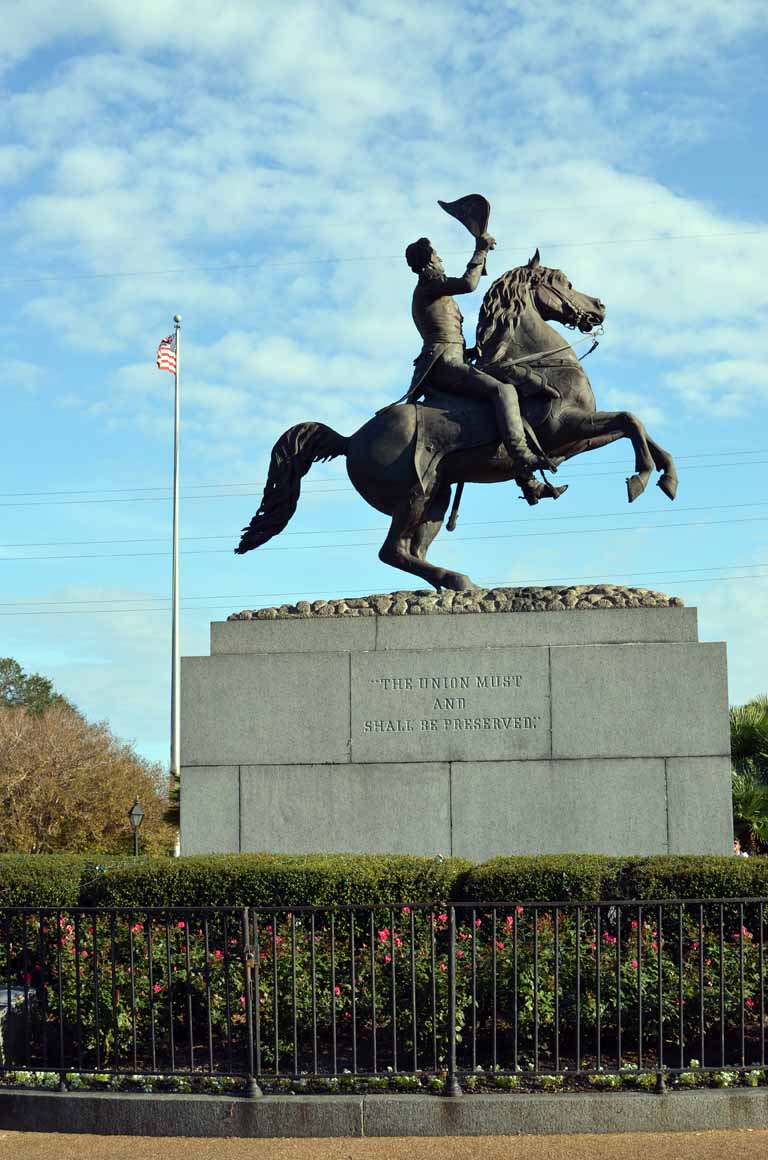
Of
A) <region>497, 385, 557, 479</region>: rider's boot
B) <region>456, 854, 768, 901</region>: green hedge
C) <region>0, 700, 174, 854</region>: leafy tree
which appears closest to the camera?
<region>456, 854, 768, 901</region>: green hedge

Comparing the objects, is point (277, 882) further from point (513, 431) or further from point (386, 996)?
point (513, 431)

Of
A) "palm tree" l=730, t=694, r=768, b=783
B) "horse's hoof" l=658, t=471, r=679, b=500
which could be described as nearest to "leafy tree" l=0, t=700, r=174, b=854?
"palm tree" l=730, t=694, r=768, b=783

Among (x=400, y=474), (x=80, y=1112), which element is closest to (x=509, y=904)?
(x=80, y=1112)

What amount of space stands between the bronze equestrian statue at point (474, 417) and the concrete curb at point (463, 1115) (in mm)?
6916

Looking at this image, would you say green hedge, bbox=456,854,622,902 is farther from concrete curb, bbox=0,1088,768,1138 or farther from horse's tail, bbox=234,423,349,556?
horse's tail, bbox=234,423,349,556

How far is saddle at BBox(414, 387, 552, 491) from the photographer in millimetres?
13961

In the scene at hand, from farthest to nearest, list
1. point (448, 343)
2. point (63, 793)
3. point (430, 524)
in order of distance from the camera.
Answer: point (63, 793) → point (430, 524) → point (448, 343)

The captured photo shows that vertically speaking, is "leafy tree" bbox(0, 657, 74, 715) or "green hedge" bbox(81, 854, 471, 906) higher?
"leafy tree" bbox(0, 657, 74, 715)

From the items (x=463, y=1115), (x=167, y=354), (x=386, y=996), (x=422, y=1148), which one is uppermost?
(x=167, y=354)

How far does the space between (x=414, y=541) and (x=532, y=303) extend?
9.02ft

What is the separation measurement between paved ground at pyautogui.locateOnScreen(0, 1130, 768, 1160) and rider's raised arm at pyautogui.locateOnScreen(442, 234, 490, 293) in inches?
344

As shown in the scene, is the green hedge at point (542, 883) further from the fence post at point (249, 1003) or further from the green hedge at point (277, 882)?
the fence post at point (249, 1003)

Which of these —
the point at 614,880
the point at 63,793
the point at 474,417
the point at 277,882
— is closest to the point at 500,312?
the point at 474,417

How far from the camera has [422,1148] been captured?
741cm
